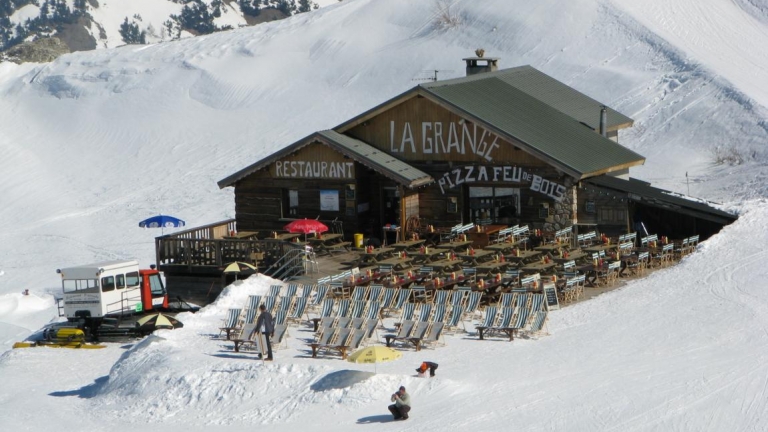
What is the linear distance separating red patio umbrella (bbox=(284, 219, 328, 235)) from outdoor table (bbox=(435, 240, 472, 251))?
333 centimetres

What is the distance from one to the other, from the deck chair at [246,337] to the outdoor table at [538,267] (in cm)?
733

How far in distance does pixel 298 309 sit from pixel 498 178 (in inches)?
370

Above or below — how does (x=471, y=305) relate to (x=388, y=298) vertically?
below

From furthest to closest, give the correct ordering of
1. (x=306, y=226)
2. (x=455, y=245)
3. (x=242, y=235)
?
(x=242, y=235)
(x=306, y=226)
(x=455, y=245)

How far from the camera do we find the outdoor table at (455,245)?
110 feet

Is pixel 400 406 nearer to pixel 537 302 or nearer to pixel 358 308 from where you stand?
pixel 358 308

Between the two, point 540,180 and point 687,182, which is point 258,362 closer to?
point 540,180

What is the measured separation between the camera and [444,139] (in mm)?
36375

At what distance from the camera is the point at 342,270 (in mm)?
32812

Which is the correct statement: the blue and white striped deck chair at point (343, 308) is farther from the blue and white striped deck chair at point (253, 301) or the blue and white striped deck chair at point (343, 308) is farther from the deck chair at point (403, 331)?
the blue and white striped deck chair at point (253, 301)

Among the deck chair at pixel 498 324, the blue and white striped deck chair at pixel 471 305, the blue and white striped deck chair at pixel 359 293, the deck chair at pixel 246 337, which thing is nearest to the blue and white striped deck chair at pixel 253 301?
the deck chair at pixel 246 337

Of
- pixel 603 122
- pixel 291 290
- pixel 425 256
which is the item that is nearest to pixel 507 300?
pixel 425 256

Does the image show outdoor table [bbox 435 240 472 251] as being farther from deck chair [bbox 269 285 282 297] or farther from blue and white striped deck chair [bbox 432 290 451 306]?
deck chair [bbox 269 285 282 297]

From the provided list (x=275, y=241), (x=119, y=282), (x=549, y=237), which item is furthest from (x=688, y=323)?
(x=119, y=282)
